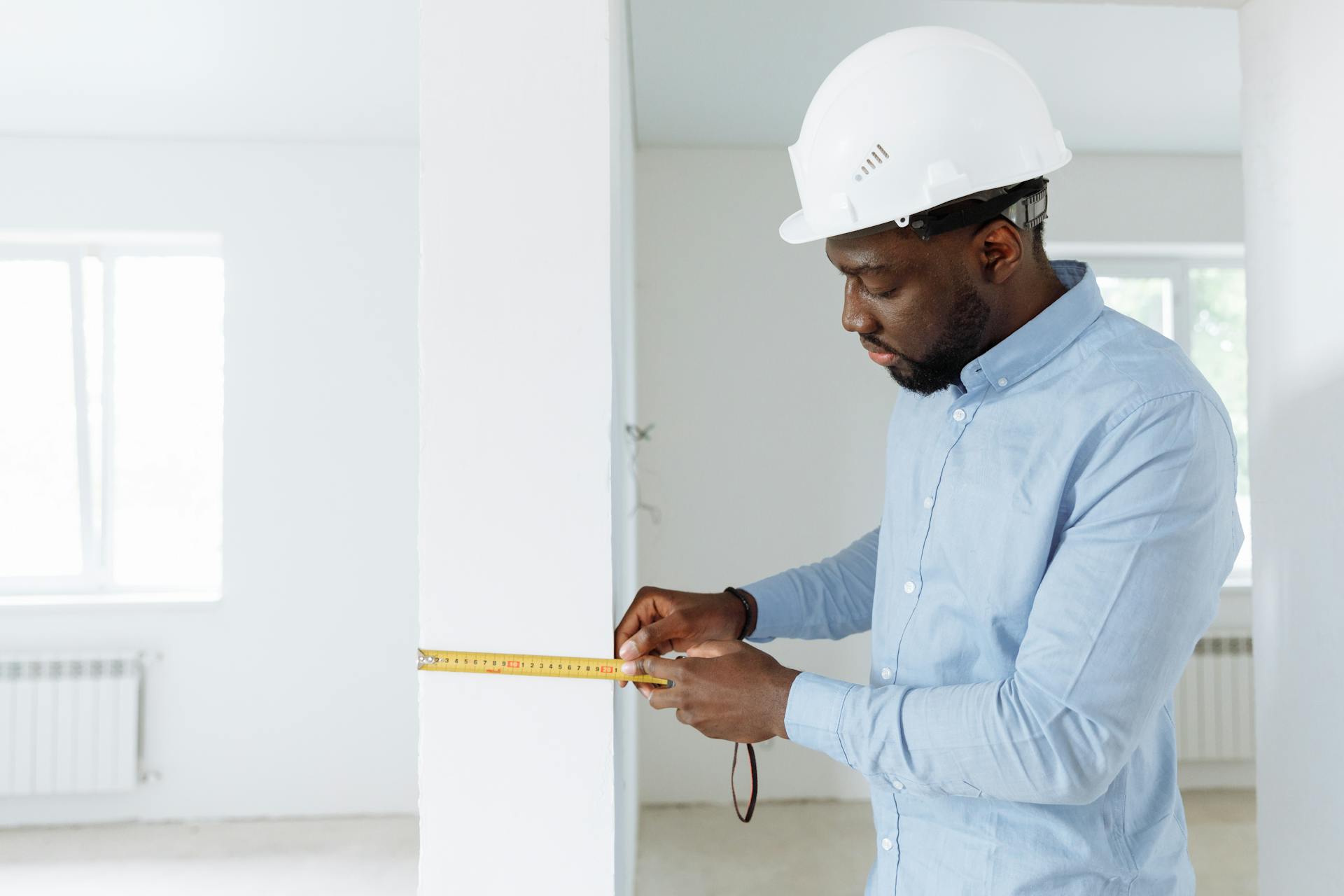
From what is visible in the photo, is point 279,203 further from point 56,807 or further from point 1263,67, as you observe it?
point 1263,67

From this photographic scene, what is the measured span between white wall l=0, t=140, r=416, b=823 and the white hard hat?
320 centimetres

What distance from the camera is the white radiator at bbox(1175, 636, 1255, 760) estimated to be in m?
4.04

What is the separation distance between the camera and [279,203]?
12.8 feet

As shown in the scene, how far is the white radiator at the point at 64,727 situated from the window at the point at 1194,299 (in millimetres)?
4706

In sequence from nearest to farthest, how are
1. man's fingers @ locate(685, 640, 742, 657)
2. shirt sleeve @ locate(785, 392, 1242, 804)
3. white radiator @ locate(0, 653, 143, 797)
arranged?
1. shirt sleeve @ locate(785, 392, 1242, 804)
2. man's fingers @ locate(685, 640, 742, 657)
3. white radiator @ locate(0, 653, 143, 797)

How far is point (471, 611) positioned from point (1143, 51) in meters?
2.99

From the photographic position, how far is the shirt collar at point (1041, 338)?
1.05 meters

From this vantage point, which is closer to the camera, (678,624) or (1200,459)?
(1200,459)

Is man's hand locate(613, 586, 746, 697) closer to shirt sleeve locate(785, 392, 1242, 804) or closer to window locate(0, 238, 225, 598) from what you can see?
shirt sleeve locate(785, 392, 1242, 804)

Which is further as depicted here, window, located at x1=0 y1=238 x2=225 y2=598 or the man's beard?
window, located at x1=0 y1=238 x2=225 y2=598

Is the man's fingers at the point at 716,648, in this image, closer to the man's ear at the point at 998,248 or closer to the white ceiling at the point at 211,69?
the man's ear at the point at 998,248

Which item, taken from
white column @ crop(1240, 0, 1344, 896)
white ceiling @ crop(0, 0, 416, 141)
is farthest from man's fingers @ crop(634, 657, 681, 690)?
white ceiling @ crop(0, 0, 416, 141)

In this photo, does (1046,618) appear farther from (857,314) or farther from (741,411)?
(741,411)

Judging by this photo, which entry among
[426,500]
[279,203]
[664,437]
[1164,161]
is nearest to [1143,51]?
[1164,161]
